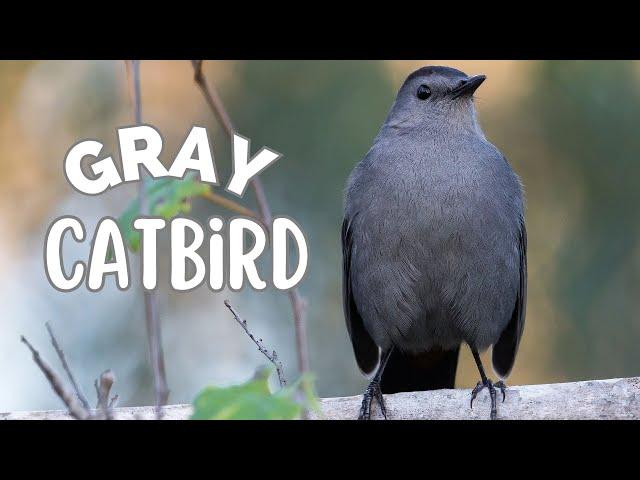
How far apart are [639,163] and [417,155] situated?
11.4ft

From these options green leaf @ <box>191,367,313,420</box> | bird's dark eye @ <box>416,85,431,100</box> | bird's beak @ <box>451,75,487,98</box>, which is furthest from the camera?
bird's dark eye @ <box>416,85,431,100</box>

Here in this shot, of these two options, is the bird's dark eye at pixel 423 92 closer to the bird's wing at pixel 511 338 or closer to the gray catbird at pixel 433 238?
the gray catbird at pixel 433 238

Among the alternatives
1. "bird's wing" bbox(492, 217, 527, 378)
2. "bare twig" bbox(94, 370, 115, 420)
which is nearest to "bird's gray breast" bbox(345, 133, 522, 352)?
"bird's wing" bbox(492, 217, 527, 378)

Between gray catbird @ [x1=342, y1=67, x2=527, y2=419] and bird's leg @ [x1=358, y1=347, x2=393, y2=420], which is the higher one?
gray catbird @ [x1=342, y1=67, x2=527, y2=419]

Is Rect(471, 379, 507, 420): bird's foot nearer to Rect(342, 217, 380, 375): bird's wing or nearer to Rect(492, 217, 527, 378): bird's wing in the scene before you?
Rect(492, 217, 527, 378): bird's wing

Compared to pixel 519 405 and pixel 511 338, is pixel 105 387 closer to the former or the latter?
pixel 519 405

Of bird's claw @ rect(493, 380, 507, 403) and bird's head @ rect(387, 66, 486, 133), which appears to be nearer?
bird's claw @ rect(493, 380, 507, 403)

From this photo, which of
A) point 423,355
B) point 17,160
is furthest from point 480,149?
point 17,160

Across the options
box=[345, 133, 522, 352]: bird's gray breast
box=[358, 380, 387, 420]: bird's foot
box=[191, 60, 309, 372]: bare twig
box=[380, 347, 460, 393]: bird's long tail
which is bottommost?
box=[380, 347, 460, 393]: bird's long tail

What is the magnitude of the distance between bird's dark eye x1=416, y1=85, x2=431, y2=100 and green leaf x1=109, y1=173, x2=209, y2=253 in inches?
131

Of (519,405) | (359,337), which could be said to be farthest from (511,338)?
(519,405)

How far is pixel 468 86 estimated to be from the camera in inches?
213

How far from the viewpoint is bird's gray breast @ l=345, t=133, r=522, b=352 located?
192 inches

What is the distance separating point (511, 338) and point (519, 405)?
4.14ft
